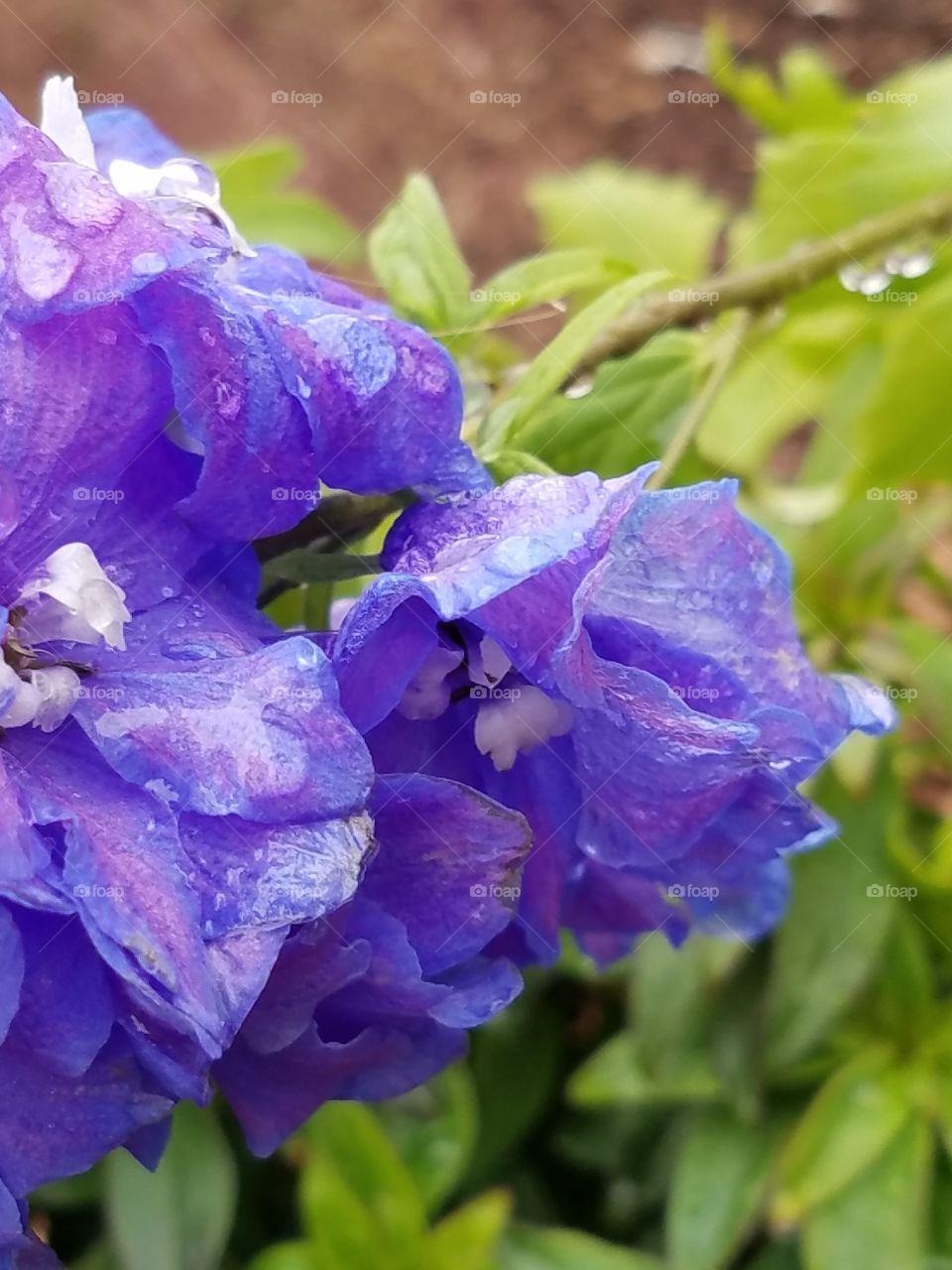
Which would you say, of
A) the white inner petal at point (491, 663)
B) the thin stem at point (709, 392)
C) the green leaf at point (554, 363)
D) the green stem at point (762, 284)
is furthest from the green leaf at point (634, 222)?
the white inner petal at point (491, 663)

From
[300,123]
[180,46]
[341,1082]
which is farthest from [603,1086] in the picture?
[180,46]

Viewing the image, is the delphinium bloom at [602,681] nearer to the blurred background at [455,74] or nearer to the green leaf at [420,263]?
the green leaf at [420,263]

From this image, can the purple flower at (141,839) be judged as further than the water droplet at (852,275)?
No

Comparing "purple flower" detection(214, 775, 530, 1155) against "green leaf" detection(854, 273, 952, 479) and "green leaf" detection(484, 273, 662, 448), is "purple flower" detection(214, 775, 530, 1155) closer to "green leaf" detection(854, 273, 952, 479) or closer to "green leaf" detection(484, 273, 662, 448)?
"green leaf" detection(484, 273, 662, 448)

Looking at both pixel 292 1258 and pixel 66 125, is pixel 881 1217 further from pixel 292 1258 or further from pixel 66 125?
pixel 66 125

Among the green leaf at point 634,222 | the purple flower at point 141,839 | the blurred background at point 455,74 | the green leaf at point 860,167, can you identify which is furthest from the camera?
the blurred background at point 455,74

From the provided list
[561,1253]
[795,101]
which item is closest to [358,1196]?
[561,1253]

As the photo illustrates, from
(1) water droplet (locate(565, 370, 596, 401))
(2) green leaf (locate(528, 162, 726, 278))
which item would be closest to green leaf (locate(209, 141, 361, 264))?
(2) green leaf (locate(528, 162, 726, 278))
